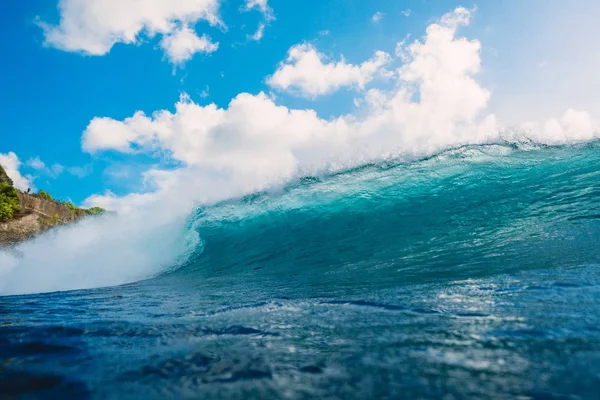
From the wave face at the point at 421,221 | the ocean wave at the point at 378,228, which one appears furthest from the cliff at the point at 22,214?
the wave face at the point at 421,221

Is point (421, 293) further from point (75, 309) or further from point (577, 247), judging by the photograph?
point (75, 309)

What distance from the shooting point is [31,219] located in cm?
2734

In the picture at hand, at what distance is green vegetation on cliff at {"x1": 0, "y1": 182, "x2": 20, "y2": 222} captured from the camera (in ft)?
84.1

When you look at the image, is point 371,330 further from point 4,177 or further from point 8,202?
point 4,177

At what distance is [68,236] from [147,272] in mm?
7922

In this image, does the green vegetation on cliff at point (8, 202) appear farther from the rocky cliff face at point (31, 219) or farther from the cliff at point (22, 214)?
the rocky cliff face at point (31, 219)

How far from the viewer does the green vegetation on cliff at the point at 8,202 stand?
84.1 feet

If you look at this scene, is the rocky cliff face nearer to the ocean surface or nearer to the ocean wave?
the ocean wave

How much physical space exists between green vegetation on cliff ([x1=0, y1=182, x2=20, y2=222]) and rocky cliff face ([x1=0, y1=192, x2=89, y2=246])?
1.29 ft

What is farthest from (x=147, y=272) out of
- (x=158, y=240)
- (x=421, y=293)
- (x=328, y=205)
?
(x=421, y=293)

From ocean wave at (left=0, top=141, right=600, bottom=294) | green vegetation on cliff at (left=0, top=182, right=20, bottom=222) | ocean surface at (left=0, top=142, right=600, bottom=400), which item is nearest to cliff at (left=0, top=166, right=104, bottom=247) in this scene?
green vegetation on cliff at (left=0, top=182, right=20, bottom=222)

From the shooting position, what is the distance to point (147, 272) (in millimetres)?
8461

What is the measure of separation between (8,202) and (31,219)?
1.93m

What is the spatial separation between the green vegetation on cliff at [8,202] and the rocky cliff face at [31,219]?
1.29ft
